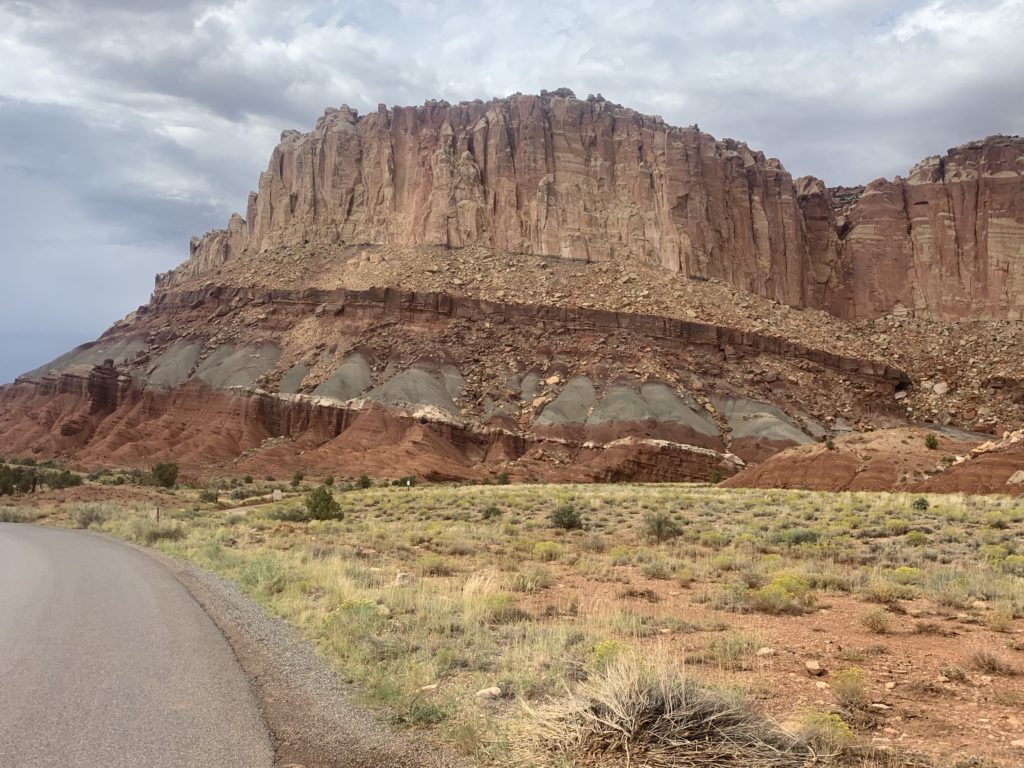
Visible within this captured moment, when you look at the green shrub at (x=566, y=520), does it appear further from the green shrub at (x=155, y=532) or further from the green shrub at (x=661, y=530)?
the green shrub at (x=155, y=532)

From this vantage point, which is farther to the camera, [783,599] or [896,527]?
[896,527]

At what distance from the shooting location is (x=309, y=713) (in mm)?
6570

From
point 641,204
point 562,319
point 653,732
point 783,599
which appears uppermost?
point 641,204

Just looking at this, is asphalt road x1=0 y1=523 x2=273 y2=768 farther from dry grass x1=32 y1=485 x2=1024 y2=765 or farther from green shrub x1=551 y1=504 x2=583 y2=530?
green shrub x1=551 y1=504 x2=583 y2=530

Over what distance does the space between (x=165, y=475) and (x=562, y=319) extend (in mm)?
42725

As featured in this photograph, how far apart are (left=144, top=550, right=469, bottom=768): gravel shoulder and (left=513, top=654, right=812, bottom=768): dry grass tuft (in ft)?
2.44

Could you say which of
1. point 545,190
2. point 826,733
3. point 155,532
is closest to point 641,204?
point 545,190

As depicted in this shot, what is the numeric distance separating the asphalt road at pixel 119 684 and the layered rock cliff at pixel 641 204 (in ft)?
276

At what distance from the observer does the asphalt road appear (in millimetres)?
5574

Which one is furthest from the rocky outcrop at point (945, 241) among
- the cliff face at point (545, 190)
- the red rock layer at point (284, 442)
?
the red rock layer at point (284, 442)

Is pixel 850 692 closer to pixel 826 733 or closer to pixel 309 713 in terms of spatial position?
pixel 826 733

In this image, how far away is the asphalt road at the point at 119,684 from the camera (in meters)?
5.57

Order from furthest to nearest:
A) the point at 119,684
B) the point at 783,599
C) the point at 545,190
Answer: the point at 545,190 → the point at 783,599 → the point at 119,684

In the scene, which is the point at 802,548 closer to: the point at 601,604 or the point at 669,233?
the point at 601,604
